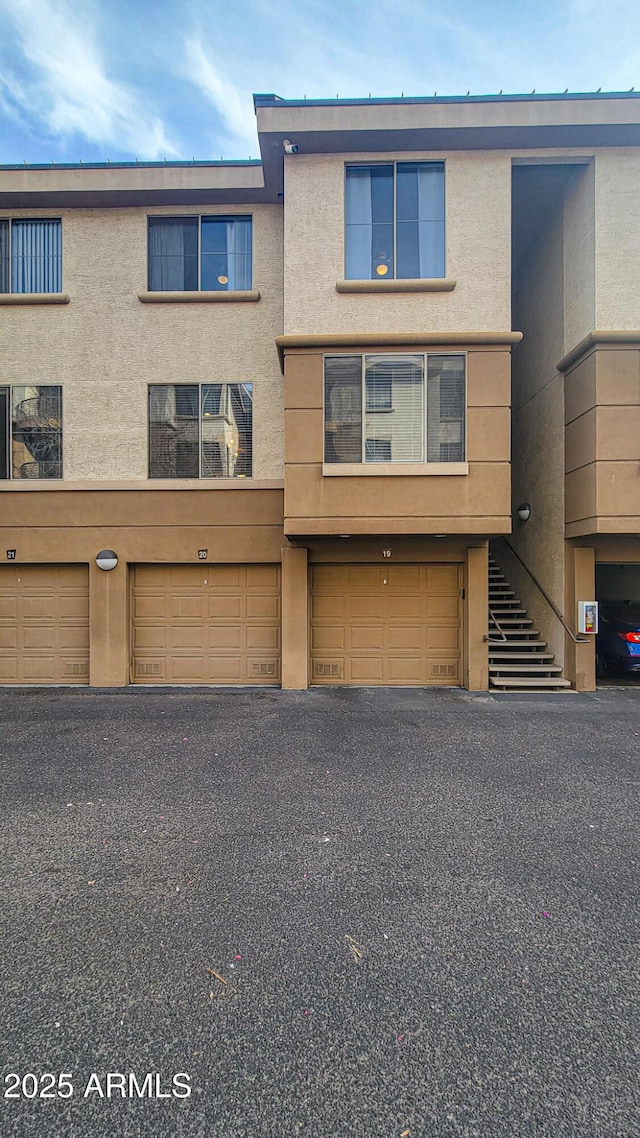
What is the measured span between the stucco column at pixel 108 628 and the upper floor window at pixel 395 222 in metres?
6.18

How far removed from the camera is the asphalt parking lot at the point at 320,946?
5.51 feet

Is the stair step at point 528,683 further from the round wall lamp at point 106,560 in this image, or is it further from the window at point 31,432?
the window at point 31,432

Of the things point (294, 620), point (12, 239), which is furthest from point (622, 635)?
point (12, 239)

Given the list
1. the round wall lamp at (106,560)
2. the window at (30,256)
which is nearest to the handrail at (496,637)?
the round wall lamp at (106,560)

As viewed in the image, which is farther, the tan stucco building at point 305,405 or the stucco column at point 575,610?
the stucco column at point 575,610

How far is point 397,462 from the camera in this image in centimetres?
698

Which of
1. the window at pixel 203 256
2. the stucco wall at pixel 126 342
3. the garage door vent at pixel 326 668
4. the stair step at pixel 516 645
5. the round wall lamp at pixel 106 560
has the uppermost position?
the window at pixel 203 256

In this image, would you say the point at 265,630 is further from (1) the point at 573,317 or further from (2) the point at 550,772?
(1) the point at 573,317

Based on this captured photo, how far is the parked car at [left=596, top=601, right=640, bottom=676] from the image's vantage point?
8.28 m

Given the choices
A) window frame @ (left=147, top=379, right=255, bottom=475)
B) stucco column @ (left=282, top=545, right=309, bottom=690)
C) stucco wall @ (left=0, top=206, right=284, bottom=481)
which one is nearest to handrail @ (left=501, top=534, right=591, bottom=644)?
stucco column @ (left=282, top=545, right=309, bottom=690)

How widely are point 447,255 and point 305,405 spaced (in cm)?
304

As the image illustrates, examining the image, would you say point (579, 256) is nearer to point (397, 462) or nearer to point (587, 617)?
point (397, 462)

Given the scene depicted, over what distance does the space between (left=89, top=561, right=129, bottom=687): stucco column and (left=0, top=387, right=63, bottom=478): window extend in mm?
2006

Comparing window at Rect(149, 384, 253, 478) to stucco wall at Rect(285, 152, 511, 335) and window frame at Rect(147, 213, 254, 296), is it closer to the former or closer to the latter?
window frame at Rect(147, 213, 254, 296)
